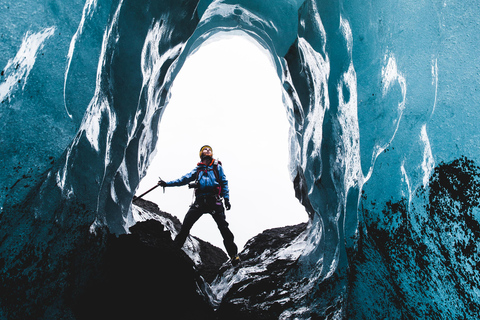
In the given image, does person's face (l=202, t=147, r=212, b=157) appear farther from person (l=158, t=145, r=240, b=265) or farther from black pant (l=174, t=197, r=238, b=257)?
black pant (l=174, t=197, r=238, b=257)

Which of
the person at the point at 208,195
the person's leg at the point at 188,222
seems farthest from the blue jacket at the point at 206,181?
the person's leg at the point at 188,222

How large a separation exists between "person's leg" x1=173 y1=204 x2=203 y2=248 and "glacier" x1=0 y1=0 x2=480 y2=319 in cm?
97

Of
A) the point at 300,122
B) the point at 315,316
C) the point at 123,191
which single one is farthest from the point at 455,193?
the point at 123,191

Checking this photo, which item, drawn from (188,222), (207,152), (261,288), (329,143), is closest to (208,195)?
(188,222)

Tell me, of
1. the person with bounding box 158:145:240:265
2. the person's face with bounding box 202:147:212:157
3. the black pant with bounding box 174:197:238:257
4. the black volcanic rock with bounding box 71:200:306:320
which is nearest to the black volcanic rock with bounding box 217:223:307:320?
the black volcanic rock with bounding box 71:200:306:320

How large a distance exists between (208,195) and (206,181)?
23cm

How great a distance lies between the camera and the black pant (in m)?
4.43

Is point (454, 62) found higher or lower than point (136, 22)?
lower

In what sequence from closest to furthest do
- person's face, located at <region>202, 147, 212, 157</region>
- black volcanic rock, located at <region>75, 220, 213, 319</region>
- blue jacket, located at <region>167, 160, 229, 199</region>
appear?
black volcanic rock, located at <region>75, 220, 213, 319</region> < blue jacket, located at <region>167, 160, 229, 199</region> < person's face, located at <region>202, 147, 212, 157</region>

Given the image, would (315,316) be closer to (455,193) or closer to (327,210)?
(327,210)

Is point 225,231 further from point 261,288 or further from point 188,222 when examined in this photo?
point 261,288

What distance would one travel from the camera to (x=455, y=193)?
6.55 feet

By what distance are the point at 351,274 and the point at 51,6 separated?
11.4ft

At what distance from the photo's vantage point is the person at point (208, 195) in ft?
14.7
